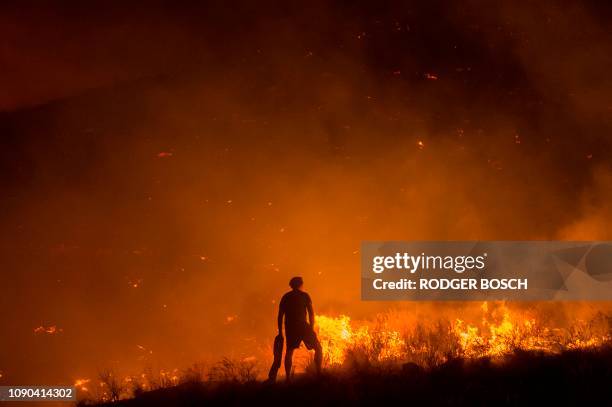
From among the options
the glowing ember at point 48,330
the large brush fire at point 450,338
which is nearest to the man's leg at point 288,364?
the large brush fire at point 450,338

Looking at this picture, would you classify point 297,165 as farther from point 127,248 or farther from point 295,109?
point 127,248

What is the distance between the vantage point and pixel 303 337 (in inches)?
281

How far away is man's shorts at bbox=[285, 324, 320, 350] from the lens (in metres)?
7.14

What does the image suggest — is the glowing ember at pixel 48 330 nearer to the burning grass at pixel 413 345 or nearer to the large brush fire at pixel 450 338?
the burning grass at pixel 413 345

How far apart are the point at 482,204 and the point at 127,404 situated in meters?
8.56

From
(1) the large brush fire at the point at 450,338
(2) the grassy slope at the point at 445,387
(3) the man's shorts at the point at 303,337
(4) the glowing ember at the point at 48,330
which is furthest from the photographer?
(4) the glowing ember at the point at 48,330

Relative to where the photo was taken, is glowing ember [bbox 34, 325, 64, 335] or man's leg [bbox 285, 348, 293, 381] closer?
man's leg [bbox 285, 348, 293, 381]

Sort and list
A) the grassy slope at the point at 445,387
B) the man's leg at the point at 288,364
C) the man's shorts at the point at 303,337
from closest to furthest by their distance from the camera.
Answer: the grassy slope at the point at 445,387, the man's leg at the point at 288,364, the man's shorts at the point at 303,337

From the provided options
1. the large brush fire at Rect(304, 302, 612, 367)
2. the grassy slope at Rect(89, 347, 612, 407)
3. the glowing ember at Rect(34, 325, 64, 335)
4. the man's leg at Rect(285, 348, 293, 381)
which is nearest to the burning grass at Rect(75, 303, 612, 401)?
the large brush fire at Rect(304, 302, 612, 367)

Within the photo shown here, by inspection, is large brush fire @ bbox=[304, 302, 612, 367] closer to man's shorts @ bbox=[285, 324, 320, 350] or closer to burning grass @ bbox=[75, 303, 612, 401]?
burning grass @ bbox=[75, 303, 612, 401]

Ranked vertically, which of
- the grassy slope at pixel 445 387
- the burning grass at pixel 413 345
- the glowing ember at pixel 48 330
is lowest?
the grassy slope at pixel 445 387

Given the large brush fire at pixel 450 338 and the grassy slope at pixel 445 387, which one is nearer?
the grassy slope at pixel 445 387

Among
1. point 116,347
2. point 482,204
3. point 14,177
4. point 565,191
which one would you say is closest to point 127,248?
point 116,347

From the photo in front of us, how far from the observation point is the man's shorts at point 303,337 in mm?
7137
